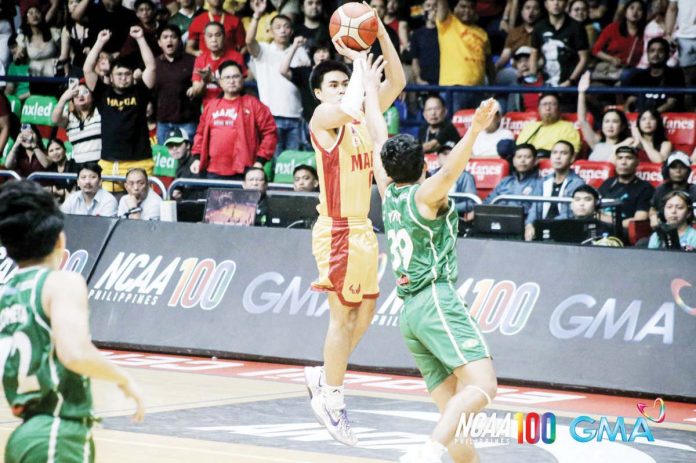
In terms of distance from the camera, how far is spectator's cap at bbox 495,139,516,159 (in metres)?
14.5

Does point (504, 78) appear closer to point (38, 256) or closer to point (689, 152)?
point (689, 152)

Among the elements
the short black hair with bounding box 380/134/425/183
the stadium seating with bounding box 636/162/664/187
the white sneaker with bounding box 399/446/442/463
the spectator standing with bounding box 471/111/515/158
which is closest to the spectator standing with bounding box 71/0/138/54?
the spectator standing with bounding box 471/111/515/158

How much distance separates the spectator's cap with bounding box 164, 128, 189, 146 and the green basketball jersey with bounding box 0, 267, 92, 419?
11244mm

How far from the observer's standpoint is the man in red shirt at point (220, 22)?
1666 centimetres

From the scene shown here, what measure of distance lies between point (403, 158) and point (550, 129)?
8.01 meters

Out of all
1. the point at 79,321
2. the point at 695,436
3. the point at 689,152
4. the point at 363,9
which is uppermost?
the point at 363,9

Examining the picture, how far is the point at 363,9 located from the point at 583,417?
11.0 ft

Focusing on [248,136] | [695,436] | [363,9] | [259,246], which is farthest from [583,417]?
[248,136]

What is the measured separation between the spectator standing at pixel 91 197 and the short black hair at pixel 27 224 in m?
9.48

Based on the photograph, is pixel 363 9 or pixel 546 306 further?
pixel 546 306

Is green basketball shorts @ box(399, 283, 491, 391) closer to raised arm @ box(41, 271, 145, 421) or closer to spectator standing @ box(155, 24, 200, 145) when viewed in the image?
raised arm @ box(41, 271, 145, 421)

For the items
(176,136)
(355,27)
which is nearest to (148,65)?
(176,136)

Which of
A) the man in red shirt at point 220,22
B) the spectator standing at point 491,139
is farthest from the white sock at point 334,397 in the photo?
the man in red shirt at point 220,22

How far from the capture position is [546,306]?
10.9 meters
